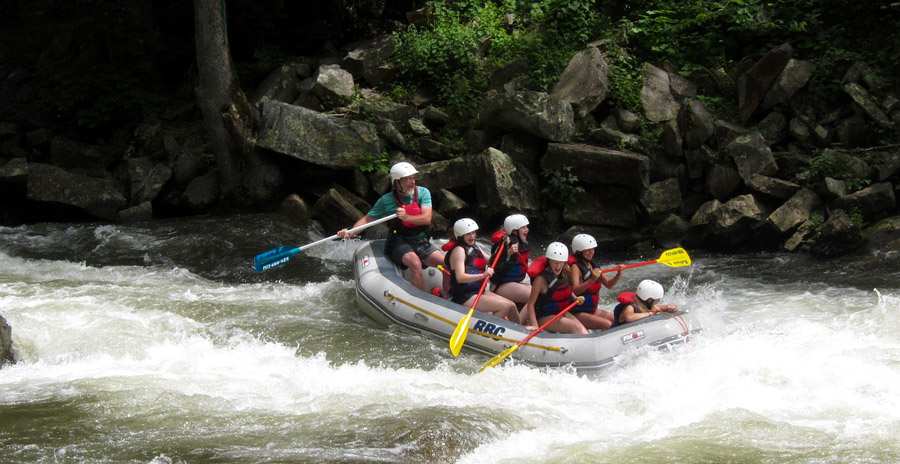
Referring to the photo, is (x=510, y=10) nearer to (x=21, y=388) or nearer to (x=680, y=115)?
(x=680, y=115)

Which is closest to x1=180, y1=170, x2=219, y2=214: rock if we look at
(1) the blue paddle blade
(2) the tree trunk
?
(2) the tree trunk

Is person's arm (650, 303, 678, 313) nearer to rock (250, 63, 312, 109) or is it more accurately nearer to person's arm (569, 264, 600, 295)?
person's arm (569, 264, 600, 295)

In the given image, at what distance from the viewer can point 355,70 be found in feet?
38.2

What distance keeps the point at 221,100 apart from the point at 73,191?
7.51 feet

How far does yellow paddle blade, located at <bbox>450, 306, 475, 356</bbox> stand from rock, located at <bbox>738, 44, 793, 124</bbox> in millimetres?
5715

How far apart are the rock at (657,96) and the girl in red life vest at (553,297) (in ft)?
15.0

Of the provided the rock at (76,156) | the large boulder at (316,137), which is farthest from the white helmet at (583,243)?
the rock at (76,156)

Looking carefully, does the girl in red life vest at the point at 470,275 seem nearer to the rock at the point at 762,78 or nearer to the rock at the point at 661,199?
the rock at the point at 661,199

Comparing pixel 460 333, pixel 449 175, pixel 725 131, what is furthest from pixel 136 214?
pixel 725 131

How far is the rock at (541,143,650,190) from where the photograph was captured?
9.23 m

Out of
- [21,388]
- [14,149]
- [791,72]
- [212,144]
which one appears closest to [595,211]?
[791,72]

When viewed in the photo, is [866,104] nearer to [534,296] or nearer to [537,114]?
[537,114]

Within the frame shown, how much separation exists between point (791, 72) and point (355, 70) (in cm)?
619

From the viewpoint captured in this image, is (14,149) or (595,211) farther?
(14,149)
